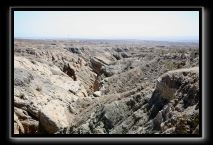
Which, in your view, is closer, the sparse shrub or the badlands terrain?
the badlands terrain

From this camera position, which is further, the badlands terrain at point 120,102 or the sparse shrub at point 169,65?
the sparse shrub at point 169,65

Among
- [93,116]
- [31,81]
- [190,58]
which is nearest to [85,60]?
[31,81]

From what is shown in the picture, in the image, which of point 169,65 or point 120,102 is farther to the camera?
point 169,65

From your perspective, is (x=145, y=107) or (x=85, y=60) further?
(x=85, y=60)

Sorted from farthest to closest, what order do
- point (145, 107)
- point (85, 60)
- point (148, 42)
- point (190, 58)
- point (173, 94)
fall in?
1. point (148, 42)
2. point (85, 60)
3. point (190, 58)
4. point (145, 107)
5. point (173, 94)

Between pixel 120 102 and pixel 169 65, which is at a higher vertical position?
pixel 169 65

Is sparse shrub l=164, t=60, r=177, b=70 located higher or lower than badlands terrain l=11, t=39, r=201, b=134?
higher

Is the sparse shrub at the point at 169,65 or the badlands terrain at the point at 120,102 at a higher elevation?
the sparse shrub at the point at 169,65

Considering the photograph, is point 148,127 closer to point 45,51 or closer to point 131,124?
point 131,124
